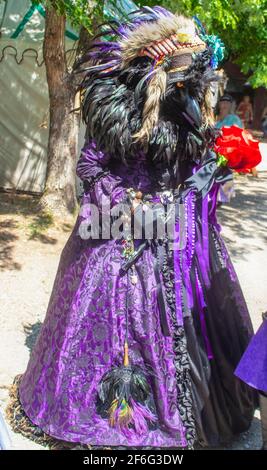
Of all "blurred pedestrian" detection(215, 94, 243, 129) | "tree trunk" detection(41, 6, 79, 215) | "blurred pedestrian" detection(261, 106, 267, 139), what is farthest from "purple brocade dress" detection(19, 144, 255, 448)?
"blurred pedestrian" detection(261, 106, 267, 139)

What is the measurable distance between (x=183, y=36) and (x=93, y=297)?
1280 mm

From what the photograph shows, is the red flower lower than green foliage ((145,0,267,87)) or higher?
lower

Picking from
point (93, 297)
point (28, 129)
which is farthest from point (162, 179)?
point (28, 129)

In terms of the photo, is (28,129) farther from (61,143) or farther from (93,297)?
(93,297)

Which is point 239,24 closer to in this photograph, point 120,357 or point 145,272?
point 145,272

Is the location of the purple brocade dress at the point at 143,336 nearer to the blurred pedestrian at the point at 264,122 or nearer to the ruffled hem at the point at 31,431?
the ruffled hem at the point at 31,431

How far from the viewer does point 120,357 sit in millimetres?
2736

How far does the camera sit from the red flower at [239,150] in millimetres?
2859

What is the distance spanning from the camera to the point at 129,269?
9.11 feet

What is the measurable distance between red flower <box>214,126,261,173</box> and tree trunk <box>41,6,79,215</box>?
11.8ft

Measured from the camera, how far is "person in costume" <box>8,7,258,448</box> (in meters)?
2.70

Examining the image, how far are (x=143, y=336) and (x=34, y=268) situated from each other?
9.82 feet

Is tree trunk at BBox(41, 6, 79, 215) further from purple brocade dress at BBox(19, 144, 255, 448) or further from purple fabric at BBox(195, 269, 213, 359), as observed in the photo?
purple fabric at BBox(195, 269, 213, 359)

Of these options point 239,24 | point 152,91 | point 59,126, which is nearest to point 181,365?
point 152,91
